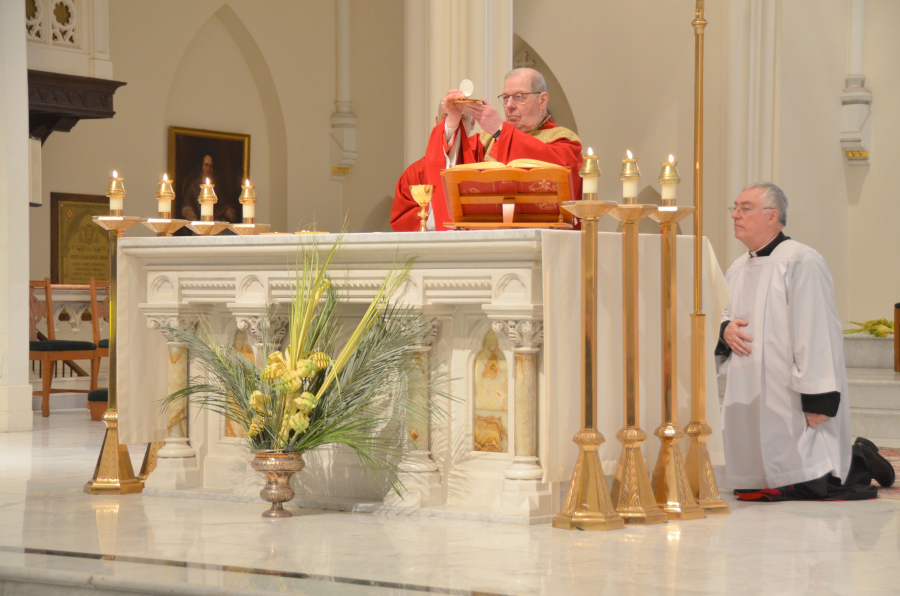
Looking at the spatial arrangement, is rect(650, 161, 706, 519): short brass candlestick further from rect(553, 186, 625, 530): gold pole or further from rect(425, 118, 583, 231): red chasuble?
rect(425, 118, 583, 231): red chasuble

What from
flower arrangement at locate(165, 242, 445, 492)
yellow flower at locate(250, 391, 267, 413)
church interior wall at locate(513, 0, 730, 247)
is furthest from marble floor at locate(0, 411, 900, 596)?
church interior wall at locate(513, 0, 730, 247)

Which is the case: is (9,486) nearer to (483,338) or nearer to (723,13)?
(483,338)

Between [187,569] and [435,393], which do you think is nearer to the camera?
[187,569]

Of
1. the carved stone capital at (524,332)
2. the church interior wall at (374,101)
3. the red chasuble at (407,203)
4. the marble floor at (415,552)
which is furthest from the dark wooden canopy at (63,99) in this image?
the carved stone capital at (524,332)

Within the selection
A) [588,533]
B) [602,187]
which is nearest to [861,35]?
[602,187]

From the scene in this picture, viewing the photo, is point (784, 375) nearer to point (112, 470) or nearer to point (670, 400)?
point (670, 400)

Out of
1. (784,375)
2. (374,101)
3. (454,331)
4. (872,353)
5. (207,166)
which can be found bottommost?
(872,353)

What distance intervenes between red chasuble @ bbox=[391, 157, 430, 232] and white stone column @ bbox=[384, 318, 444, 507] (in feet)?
2.92

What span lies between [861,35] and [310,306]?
11015 millimetres

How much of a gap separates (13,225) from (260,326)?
4717mm

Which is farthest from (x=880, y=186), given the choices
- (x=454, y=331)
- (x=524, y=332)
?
(x=524, y=332)

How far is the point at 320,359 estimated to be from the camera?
4.54 m

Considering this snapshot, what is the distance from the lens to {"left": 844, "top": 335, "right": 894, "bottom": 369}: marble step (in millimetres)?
11250

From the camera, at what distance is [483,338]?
468 cm
